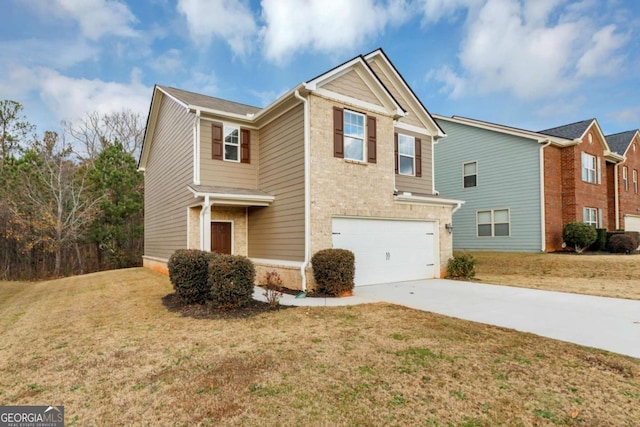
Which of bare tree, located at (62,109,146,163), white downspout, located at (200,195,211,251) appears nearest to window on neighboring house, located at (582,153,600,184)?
white downspout, located at (200,195,211,251)

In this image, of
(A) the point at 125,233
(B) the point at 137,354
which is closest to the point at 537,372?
(B) the point at 137,354

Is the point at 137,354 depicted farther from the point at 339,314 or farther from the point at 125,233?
the point at 125,233

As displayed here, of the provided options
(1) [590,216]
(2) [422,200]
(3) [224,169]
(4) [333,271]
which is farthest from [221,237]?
(1) [590,216]

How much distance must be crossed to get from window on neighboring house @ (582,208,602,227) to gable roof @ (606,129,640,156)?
21.7 feet

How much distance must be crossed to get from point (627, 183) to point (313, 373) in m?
28.0

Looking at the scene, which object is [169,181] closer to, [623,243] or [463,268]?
[463,268]

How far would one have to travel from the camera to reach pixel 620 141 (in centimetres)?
2370

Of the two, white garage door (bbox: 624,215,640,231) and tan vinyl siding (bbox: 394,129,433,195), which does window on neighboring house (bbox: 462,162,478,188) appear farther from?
white garage door (bbox: 624,215,640,231)

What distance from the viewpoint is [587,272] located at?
13.1m

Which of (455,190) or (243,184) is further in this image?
(455,190)

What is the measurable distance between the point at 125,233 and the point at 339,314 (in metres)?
17.1

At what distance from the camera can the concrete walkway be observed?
18.8 ft

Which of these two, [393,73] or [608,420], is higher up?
[393,73]

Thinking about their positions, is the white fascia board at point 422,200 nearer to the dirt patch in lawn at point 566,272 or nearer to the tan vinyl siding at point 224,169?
the dirt patch in lawn at point 566,272
